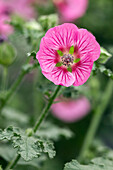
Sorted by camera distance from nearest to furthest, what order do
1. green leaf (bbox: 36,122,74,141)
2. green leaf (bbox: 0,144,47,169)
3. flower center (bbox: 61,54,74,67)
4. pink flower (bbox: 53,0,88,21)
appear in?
flower center (bbox: 61,54,74,67), green leaf (bbox: 0,144,47,169), green leaf (bbox: 36,122,74,141), pink flower (bbox: 53,0,88,21)

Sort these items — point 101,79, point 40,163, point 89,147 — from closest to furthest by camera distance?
point 40,163
point 89,147
point 101,79

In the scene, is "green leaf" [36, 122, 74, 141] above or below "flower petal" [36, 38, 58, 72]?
below

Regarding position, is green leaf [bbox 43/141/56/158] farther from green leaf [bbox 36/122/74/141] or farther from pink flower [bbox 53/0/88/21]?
pink flower [bbox 53/0/88/21]

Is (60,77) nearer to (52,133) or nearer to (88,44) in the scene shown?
(88,44)

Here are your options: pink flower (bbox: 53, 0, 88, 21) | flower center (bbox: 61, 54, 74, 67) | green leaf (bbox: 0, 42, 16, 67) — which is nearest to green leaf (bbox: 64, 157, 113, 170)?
flower center (bbox: 61, 54, 74, 67)

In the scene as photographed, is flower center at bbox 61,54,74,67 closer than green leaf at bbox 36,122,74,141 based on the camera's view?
Yes

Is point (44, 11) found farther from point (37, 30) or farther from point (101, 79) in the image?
point (37, 30)

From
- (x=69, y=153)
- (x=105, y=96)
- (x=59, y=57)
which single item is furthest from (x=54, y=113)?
(x=59, y=57)
